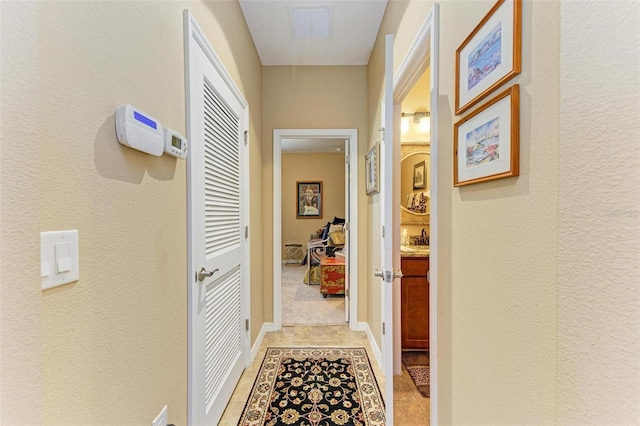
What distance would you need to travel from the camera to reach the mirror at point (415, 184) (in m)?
2.81

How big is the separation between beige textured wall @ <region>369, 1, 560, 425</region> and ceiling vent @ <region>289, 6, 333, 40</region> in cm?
130

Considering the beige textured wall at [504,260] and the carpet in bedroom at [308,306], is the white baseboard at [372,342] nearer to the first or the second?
the carpet in bedroom at [308,306]

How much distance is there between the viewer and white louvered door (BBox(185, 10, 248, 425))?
1.33 m

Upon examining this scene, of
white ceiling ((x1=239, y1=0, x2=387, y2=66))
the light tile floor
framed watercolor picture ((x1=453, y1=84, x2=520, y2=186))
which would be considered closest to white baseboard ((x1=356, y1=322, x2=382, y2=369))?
the light tile floor

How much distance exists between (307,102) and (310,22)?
0.78 m

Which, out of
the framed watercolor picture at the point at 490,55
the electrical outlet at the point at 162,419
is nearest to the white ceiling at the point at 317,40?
the framed watercolor picture at the point at 490,55

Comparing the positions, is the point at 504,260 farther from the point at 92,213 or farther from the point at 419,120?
the point at 419,120

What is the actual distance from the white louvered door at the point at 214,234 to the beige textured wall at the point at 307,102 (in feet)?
2.50

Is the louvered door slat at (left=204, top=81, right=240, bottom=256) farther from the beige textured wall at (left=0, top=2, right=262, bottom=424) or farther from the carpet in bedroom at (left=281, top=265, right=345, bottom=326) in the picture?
the carpet in bedroom at (left=281, top=265, right=345, bottom=326)

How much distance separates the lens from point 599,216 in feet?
1.72

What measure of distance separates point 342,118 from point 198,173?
6.41 feet

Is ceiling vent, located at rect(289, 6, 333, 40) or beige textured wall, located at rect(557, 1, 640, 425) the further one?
ceiling vent, located at rect(289, 6, 333, 40)

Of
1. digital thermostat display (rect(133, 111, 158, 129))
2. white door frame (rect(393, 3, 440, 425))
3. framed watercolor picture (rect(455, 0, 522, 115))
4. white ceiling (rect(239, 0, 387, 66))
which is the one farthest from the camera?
white ceiling (rect(239, 0, 387, 66))

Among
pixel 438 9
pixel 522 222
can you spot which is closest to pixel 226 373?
pixel 522 222
